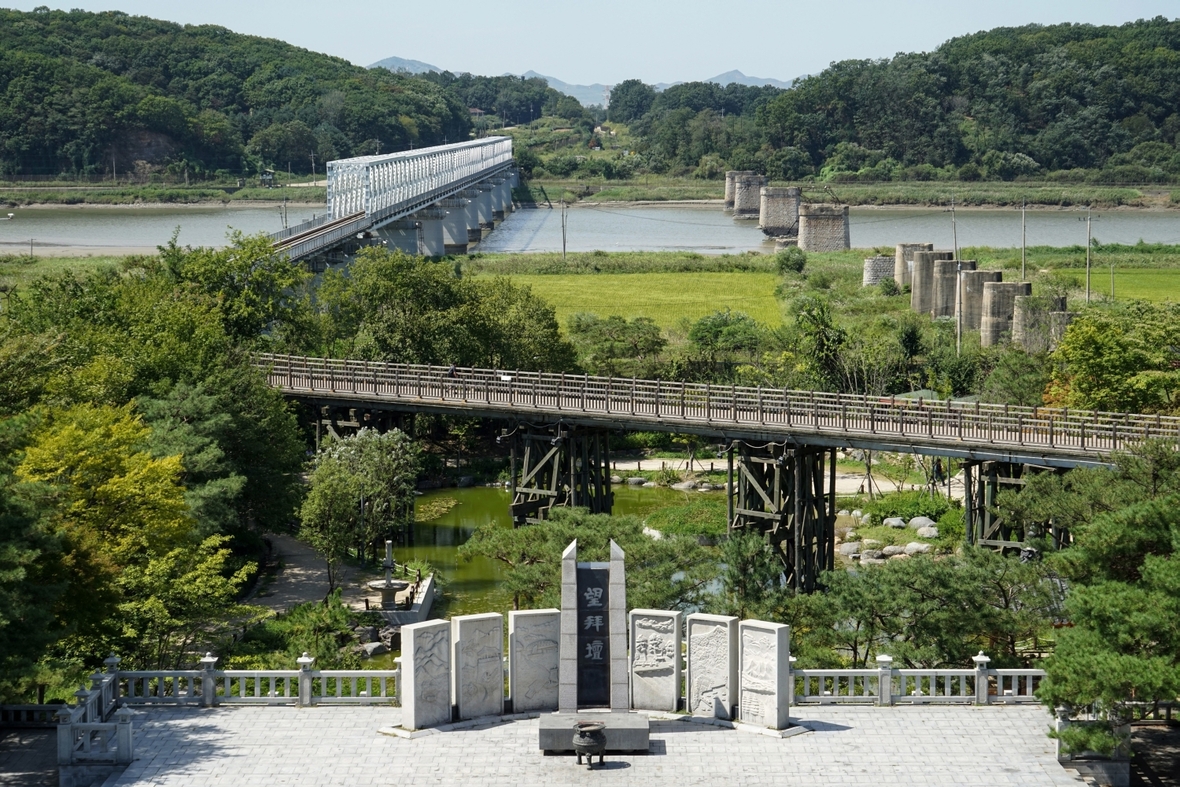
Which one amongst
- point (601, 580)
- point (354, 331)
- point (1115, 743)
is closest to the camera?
point (1115, 743)

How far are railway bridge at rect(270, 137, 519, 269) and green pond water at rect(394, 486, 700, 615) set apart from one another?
19.7 meters

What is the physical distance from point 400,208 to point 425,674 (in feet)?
290

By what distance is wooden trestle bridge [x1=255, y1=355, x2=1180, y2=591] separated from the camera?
125 ft

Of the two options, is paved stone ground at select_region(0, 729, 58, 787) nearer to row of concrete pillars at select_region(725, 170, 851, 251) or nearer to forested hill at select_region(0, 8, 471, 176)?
row of concrete pillars at select_region(725, 170, 851, 251)

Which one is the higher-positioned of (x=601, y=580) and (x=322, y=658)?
(x=601, y=580)

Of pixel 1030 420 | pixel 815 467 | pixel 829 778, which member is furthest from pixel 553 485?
pixel 829 778

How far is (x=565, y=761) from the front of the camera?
21609 millimetres

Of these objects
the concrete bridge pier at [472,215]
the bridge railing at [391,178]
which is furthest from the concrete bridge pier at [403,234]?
the concrete bridge pier at [472,215]

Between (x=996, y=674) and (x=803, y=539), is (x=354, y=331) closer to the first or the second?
(x=803, y=539)

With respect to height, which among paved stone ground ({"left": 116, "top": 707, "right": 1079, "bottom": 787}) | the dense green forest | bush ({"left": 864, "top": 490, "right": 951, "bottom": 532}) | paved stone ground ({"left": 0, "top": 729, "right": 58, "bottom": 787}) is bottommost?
bush ({"left": 864, "top": 490, "right": 951, "bottom": 532})

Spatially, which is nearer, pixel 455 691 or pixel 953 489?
pixel 455 691

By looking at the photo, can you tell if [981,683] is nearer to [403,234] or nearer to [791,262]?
[791,262]

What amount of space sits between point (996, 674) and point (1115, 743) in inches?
132

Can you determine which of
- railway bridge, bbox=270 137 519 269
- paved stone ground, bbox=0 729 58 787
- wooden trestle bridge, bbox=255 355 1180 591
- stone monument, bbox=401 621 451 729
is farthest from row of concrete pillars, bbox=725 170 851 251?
paved stone ground, bbox=0 729 58 787
